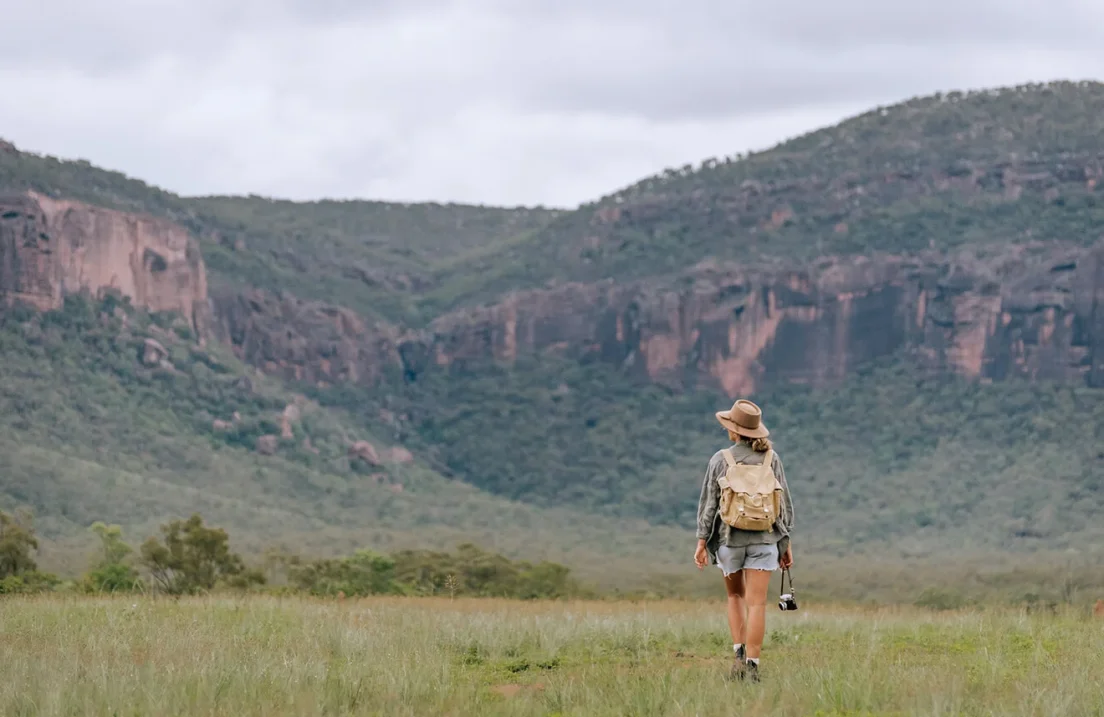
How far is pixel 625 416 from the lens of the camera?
101 m

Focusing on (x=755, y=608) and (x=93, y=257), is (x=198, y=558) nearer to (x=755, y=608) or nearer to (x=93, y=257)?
(x=755, y=608)

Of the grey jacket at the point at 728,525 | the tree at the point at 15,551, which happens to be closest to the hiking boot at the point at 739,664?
the grey jacket at the point at 728,525

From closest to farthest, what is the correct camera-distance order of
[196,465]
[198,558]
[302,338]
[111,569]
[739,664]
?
[739,664]
[198,558]
[111,569]
[196,465]
[302,338]

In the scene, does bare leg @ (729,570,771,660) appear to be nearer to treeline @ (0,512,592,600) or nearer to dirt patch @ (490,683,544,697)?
dirt patch @ (490,683,544,697)

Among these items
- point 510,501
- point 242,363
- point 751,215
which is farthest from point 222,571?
point 751,215

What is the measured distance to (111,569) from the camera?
3108 cm

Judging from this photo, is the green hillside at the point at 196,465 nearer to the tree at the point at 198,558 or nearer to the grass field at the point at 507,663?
the tree at the point at 198,558

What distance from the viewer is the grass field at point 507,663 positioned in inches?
381

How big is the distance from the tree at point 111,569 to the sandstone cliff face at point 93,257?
41.3 m

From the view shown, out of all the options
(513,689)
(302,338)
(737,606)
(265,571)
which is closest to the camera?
(513,689)

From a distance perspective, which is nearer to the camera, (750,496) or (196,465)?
(750,496)

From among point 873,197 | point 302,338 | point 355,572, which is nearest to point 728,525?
point 355,572

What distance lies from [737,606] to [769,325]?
86017 millimetres

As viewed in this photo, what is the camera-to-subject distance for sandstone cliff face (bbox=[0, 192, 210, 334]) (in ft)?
273
